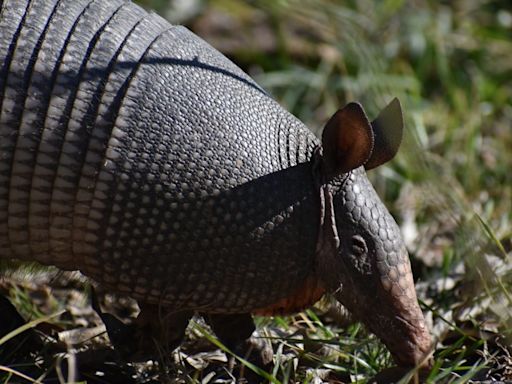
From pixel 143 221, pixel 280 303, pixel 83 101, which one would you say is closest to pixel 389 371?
pixel 280 303

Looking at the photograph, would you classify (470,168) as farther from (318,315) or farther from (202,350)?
(202,350)

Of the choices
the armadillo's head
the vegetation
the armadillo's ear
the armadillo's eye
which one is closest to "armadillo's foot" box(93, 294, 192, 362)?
the vegetation

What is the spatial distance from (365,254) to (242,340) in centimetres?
85

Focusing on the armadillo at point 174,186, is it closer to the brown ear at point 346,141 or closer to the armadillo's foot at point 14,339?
the brown ear at point 346,141

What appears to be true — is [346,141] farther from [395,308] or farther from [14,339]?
[14,339]

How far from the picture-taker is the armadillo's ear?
4.68 m

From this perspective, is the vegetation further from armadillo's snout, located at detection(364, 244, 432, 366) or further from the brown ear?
the brown ear

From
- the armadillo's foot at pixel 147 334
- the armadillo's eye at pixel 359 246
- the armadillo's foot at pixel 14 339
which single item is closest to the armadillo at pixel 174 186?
the armadillo's eye at pixel 359 246

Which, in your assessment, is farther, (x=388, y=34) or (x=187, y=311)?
(x=388, y=34)

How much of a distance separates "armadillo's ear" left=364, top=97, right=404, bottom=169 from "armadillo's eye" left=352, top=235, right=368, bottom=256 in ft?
1.36

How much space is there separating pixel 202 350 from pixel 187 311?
1.67 ft

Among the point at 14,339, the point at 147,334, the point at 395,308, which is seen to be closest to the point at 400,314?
the point at 395,308

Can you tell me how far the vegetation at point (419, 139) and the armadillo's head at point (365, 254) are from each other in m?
0.21

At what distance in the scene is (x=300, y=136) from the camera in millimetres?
4809
